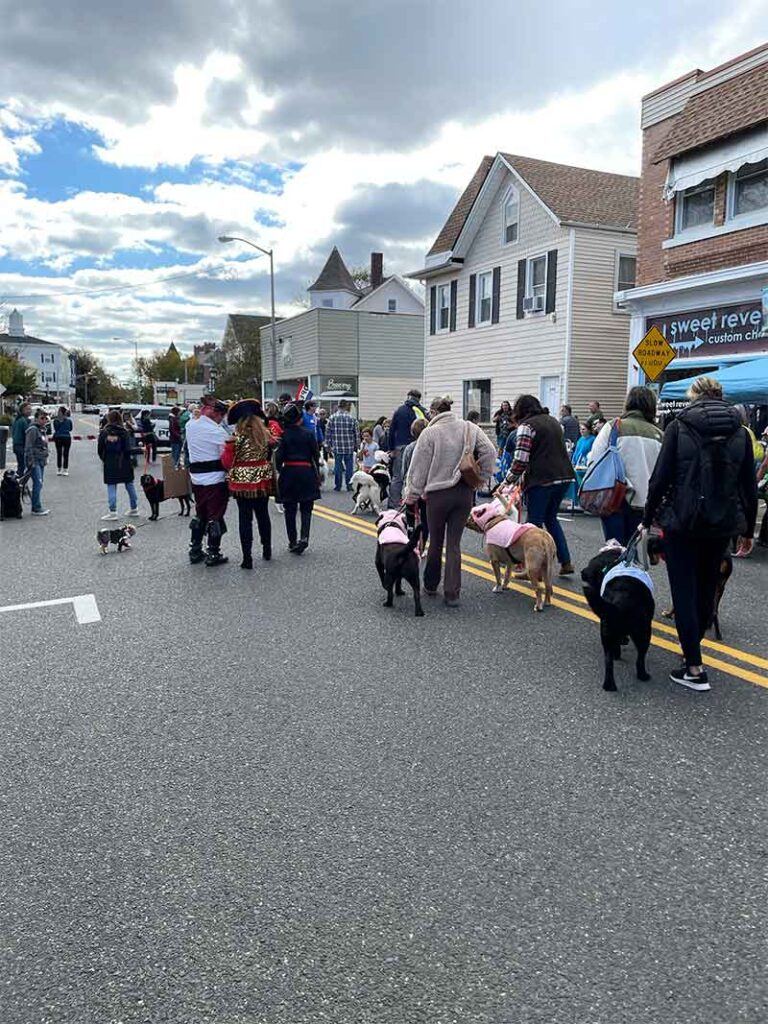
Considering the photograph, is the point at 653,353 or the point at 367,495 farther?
the point at 367,495

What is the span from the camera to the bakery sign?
15.1m

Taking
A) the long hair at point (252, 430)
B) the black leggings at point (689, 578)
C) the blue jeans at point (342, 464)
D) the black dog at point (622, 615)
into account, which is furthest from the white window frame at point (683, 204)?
the black dog at point (622, 615)

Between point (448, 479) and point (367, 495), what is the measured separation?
608 cm

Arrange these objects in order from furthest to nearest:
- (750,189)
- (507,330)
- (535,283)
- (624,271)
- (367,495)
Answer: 1. (507,330)
2. (535,283)
3. (624,271)
4. (750,189)
5. (367,495)

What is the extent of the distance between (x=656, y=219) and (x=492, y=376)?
8.55m

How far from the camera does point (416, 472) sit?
6.80 m

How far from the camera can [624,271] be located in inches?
888

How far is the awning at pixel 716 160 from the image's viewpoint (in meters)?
14.5

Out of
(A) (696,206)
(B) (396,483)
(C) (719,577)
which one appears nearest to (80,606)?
(B) (396,483)

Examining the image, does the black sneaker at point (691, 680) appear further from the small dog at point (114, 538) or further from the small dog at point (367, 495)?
the small dog at point (367, 495)

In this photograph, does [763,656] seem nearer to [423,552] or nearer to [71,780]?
[423,552]

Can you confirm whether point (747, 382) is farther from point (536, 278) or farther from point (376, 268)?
point (376, 268)

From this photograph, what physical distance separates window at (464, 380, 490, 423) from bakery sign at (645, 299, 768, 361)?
8.64 meters

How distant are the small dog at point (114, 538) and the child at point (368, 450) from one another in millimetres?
5464
